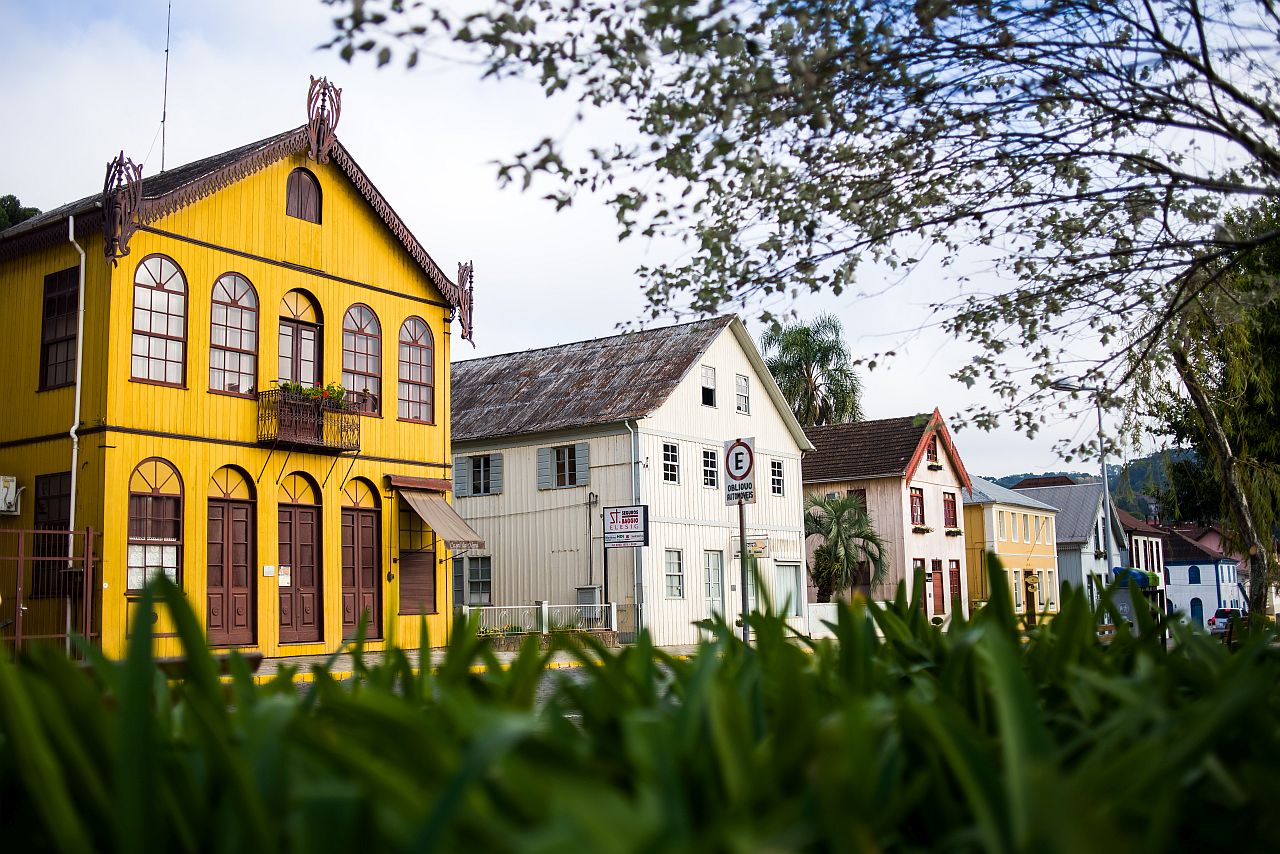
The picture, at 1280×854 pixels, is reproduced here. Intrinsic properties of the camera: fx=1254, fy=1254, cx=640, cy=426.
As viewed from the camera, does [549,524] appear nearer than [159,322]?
No

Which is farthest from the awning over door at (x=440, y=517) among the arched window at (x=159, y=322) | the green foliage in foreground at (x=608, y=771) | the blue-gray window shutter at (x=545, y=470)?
the green foliage in foreground at (x=608, y=771)

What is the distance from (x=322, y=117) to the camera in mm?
25000

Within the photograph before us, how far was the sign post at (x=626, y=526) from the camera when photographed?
26922 millimetres

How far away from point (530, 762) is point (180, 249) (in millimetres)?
22632

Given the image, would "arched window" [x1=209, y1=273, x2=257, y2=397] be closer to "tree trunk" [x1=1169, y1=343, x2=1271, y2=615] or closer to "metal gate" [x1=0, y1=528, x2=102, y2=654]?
"metal gate" [x1=0, y1=528, x2=102, y2=654]

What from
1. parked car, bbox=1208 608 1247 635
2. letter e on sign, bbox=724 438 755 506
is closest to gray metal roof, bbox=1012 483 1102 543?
parked car, bbox=1208 608 1247 635

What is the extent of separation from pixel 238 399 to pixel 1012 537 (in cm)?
4398

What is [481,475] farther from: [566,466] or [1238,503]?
[1238,503]

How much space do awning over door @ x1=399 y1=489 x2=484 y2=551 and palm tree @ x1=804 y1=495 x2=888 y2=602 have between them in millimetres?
16864

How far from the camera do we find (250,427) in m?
23.4

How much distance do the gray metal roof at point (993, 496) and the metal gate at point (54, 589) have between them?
39.2 metres

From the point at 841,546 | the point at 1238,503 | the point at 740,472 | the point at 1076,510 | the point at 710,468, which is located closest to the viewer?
the point at 740,472

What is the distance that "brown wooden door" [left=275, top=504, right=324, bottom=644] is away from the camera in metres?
23.7

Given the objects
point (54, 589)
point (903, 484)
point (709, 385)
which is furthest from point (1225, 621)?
point (54, 589)
